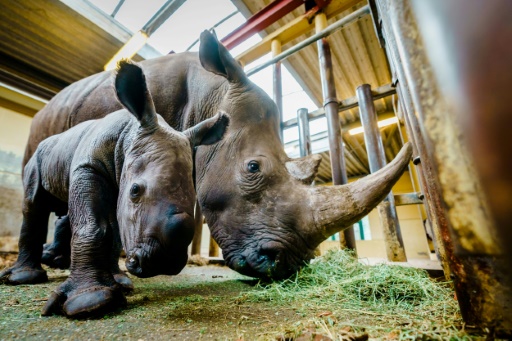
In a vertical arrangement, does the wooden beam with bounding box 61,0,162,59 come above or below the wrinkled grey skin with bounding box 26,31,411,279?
above

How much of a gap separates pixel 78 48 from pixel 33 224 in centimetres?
472

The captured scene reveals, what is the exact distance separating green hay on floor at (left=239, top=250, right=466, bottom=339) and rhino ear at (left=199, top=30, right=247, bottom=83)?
2206 mm

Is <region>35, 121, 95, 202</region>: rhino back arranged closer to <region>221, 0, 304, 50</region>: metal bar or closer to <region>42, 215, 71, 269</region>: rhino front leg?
<region>42, 215, 71, 269</region>: rhino front leg

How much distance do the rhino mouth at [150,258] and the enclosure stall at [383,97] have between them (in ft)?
0.92

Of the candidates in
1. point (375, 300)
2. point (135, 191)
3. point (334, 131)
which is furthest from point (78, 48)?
point (375, 300)

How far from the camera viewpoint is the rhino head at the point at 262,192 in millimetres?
2115

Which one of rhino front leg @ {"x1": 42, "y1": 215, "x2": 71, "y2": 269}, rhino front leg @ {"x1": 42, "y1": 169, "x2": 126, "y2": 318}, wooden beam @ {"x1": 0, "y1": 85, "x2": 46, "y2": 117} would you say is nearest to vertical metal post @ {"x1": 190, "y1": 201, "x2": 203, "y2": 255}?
rhino front leg @ {"x1": 42, "y1": 215, "x2": 71, "y2": 269}

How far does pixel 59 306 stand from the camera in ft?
4.78

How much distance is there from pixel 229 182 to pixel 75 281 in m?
1.41

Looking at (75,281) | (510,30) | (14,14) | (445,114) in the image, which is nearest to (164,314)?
(75,281)

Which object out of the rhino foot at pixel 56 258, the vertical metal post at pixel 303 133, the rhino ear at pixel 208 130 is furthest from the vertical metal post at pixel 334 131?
the rhino foot at pixel 56 258

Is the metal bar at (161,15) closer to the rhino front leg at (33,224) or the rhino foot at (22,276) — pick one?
the rhino front leg at (33,224)

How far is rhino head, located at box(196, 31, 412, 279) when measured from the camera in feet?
6.94

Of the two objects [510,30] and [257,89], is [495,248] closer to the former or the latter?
[510,30]
